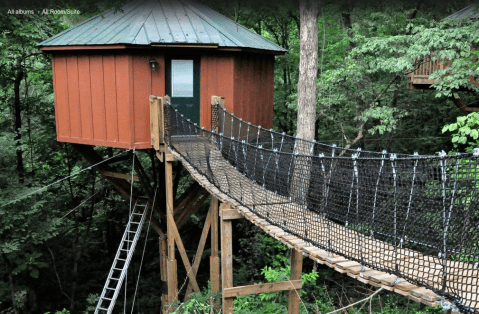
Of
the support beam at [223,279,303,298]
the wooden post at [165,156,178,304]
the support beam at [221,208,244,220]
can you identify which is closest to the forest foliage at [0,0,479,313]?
the support beam at [223,279,303,298]

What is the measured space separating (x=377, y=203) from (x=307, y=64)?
4.14m

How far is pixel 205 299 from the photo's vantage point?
27.1 feet

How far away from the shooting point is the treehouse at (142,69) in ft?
28.2

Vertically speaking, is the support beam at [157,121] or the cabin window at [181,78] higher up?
the cabin window at [181,78]

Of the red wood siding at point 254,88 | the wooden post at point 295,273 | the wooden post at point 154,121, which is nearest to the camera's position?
the wooden post at point 295,273

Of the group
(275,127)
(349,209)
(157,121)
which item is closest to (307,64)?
(157,121)

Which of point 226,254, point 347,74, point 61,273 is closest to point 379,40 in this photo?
point 347,74

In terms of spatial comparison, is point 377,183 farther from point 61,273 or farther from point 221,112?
point 61,273

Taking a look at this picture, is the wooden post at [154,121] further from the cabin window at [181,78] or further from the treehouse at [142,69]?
the cabin window at [181,78]

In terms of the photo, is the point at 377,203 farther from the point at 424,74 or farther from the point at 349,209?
the point at 424,74

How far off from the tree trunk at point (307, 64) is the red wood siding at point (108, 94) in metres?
2.91

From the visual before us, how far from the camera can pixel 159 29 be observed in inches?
349

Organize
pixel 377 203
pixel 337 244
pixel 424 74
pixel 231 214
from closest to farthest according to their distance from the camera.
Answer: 1. pixel 377 203
2. pixel 337 244
3. pixel 231 214
4. pixel 424 74

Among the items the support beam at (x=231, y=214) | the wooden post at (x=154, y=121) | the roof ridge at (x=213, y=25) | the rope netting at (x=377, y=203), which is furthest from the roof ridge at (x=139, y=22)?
the support beam at (x=231, y=214)
